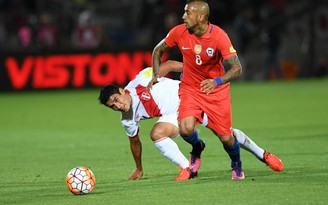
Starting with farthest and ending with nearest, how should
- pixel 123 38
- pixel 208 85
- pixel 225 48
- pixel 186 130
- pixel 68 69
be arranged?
pixel 123 38 → pixel 68 69 → pixel 186 130 → pixel 225 48 → pixel 208 85

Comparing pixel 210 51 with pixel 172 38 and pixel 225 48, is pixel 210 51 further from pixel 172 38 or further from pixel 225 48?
pixel 172 38

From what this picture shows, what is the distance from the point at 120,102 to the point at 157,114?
0.57m

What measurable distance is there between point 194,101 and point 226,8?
1940 cm

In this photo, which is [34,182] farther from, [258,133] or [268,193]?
[258,133]

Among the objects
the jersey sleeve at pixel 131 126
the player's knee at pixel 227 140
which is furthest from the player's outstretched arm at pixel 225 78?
the jersey sleeve at pixel 131 126

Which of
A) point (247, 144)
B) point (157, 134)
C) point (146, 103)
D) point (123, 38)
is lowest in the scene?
point (123, 38)

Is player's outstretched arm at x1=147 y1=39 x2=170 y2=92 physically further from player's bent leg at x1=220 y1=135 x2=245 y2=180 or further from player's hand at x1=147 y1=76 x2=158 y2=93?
player's bent leg at x1=220 y1=135 x2=245 y2=180

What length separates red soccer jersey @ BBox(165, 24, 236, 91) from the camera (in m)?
9.33

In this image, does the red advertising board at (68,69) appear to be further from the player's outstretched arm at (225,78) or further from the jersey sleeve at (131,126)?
the player's outstretched arm at (225,78)

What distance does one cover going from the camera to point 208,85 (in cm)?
895

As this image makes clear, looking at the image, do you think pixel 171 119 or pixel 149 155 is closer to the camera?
pixel 171 119

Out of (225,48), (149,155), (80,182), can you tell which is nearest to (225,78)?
(225,48)

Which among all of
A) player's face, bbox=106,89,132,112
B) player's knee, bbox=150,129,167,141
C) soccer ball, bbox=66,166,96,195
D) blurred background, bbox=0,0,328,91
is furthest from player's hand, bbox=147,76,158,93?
blurred background, bbox=0,0,328,91

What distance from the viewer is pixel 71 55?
83.5 ft
